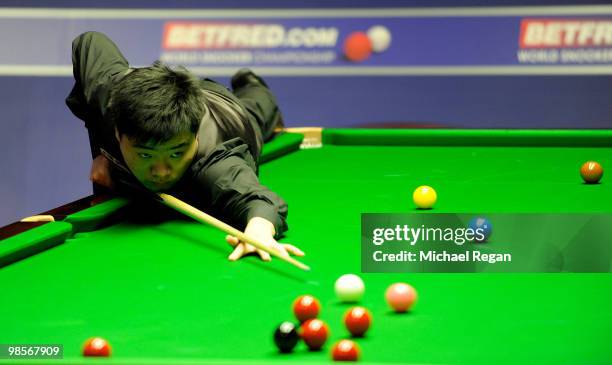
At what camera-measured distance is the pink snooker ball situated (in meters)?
1.93

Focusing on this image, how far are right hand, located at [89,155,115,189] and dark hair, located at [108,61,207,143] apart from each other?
289 millimetres

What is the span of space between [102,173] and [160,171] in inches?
20.4

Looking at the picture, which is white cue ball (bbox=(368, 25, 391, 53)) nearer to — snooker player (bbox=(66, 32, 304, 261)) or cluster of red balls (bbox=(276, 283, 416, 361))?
snooker player (bbox=(66, 32, 304, 261))

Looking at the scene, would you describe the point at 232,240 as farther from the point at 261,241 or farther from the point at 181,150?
the point at 181,150

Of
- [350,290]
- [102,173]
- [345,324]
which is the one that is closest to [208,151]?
[102,173]

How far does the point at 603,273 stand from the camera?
2295 millimetres

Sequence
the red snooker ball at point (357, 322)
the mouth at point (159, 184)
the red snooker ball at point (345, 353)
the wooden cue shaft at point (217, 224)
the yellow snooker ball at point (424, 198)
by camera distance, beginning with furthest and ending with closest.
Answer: the yellow snooker ball at point (424, 198) < the mouth at point (159, 184) < the wooden cue shaft at point (217, 224) < the red snooker ball at point (357, 322) < the red snooker ball at point (345, 353)

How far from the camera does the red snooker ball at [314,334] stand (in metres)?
1.68

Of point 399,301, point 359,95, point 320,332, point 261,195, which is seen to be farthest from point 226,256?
point 359,95

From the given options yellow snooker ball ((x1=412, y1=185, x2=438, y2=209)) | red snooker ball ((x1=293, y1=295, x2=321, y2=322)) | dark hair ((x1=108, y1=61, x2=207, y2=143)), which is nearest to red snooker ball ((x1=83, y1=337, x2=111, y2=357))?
red snooker ball ((x1=293, y1=295, x2=321, y2=322))

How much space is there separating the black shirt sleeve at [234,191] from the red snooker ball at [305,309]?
0.81m

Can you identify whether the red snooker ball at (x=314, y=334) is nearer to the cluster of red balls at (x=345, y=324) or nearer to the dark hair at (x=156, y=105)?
the cluster of red balls at (x=345, y=324)

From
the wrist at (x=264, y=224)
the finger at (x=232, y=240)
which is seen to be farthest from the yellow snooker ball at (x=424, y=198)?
the finger at (x=232, y=240)

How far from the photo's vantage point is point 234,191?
2838 mm
